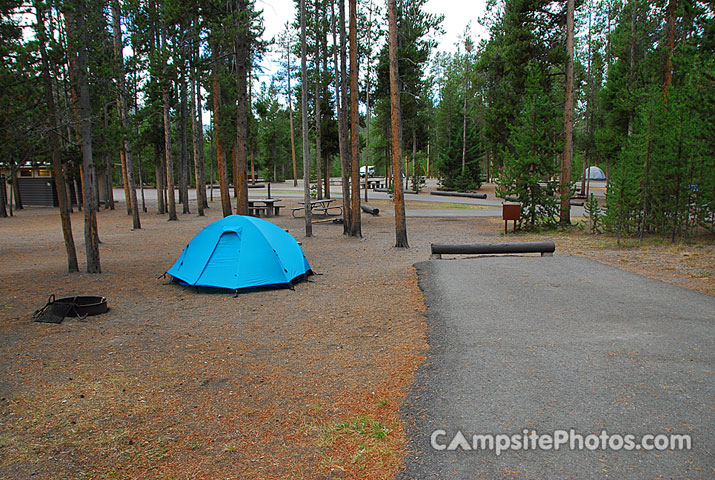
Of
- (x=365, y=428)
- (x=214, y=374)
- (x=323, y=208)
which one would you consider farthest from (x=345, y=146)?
(x=365, y=428)

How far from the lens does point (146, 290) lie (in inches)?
380

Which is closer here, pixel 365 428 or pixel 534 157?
pixel 365 428

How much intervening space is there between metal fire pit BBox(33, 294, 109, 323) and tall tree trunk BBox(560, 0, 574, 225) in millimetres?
15473

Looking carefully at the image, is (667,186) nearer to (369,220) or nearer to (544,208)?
(544,208)

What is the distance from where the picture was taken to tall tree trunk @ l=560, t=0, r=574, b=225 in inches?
682

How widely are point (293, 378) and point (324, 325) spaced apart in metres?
2.08

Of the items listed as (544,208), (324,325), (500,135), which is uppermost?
(500,135)

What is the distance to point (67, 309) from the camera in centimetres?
760

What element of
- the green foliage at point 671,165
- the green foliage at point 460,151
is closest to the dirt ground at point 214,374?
the green foliage at point 671,165

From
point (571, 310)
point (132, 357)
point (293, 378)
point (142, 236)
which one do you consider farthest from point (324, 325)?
point (142, 236)

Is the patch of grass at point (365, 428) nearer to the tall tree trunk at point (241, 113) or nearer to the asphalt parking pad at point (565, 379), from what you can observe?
the asphalt parking pad at point (565, 379)

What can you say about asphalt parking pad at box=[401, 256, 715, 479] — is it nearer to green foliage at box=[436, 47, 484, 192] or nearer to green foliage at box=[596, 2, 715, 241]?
green foliage at box=[596, 2, 715, 241]

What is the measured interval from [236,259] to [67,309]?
308cm

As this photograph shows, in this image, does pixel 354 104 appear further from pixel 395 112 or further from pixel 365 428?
pixel 365 428
